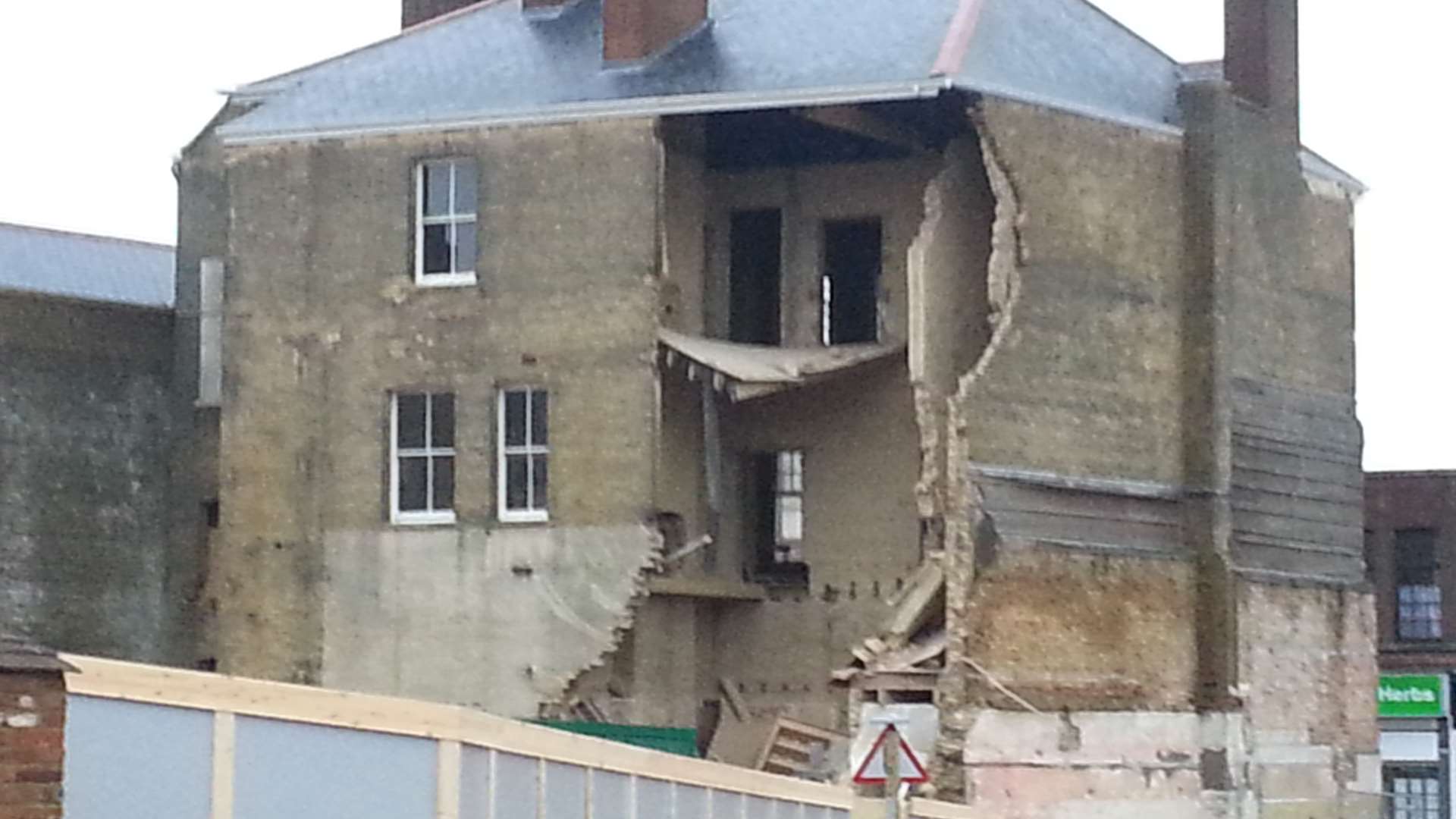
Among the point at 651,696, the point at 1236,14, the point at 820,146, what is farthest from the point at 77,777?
the point at 1236,14

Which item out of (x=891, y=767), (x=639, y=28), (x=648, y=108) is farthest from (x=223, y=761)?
(x=639, y=28)

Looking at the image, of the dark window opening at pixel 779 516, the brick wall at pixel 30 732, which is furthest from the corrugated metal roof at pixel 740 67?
the brick wall at pixel 30 732

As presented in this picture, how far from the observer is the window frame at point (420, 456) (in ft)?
118

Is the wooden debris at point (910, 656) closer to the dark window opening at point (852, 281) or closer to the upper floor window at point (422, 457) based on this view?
the dark window opening at point (852, 281)

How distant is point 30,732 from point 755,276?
25.3m

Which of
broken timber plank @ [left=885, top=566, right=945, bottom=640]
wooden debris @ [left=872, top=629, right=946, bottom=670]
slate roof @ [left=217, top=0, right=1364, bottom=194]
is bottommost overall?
wooden debris @ [left=872, top=629, right=946, bottom=670]

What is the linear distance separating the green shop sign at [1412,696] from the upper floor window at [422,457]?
29839 millimetres

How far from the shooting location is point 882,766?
24547 mm

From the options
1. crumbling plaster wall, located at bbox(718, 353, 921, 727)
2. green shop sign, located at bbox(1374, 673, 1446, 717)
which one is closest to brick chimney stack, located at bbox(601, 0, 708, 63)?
crumbling plaster wall, located at bbox(718, 353, 921, 727)

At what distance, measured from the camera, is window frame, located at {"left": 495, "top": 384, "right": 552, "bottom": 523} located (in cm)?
3534

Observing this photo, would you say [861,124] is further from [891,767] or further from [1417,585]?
[1417,585]

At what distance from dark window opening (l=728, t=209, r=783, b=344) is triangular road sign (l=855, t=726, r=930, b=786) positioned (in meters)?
13.1

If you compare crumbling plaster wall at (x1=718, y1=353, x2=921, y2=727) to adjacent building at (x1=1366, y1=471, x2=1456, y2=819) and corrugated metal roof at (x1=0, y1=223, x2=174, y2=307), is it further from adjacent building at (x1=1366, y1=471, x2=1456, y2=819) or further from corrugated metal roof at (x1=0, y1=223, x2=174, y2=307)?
adjacent building at (x1=1366, y1=471, x2=1456, y2=819)

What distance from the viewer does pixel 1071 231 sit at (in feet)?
113
